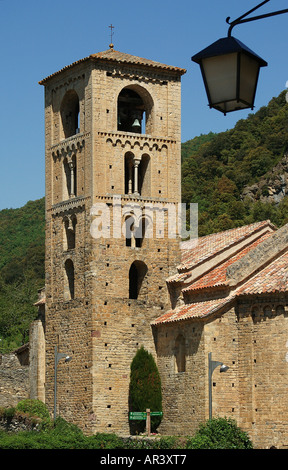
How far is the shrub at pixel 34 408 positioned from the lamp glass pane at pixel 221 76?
1273 inches

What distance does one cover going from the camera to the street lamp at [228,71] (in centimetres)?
1002

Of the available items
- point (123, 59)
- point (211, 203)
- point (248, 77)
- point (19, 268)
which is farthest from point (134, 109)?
point (19, 268)

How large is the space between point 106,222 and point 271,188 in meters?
52.8

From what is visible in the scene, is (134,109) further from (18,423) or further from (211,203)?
(211,203)

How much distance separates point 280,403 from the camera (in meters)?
33.8

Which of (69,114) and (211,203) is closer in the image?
(69,114)

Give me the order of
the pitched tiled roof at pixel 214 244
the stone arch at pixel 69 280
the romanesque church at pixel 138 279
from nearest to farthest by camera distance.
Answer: the romanesque church at pixel 138 279 < the pitched tiled roof at pixel 214 244 < the stone arch at pixel 69 280

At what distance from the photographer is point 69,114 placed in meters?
43.1

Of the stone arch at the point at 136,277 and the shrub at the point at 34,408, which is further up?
the stone arch at the point at 136,277

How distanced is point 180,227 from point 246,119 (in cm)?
6126

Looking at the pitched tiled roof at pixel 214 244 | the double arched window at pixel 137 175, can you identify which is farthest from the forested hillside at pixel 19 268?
the double arched window at pixel 137 175

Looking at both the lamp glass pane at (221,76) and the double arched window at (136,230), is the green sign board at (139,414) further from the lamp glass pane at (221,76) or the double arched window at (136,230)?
the lamp glass pane at (221,76)
